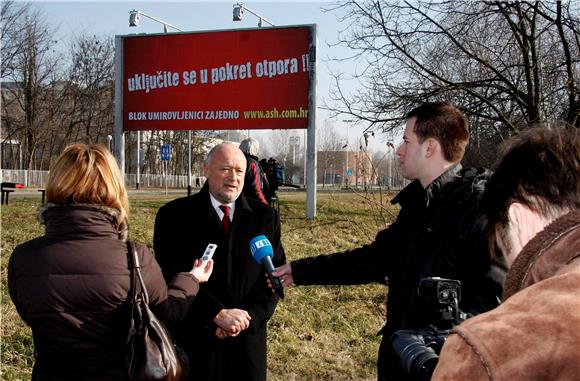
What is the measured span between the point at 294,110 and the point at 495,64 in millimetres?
5467

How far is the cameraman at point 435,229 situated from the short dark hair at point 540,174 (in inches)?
37.7

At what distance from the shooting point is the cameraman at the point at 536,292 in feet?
3.25

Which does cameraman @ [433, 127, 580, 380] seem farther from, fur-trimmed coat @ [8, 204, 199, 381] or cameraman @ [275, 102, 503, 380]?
fur-trimmed coat @ [8, 204, 199, 381]

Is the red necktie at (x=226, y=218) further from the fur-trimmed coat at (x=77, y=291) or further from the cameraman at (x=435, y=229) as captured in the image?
the fur-trimmed coat at (x=77, y=291)

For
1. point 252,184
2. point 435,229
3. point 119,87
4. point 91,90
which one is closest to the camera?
point 435,229

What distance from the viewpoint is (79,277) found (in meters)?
2.48

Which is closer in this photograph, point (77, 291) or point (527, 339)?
point (527, 339)

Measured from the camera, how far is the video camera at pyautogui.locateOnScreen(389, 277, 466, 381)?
153cm

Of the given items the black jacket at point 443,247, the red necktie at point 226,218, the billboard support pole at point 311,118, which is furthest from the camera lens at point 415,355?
the billboard support pole at point 311,118

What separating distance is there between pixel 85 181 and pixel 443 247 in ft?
5.20

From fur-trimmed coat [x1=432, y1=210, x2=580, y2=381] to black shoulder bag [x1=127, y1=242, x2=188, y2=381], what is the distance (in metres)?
1.67

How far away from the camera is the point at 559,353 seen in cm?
99

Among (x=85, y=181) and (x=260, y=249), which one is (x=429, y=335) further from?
(x=260, y=249)

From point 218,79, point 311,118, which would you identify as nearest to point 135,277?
point 311,118
